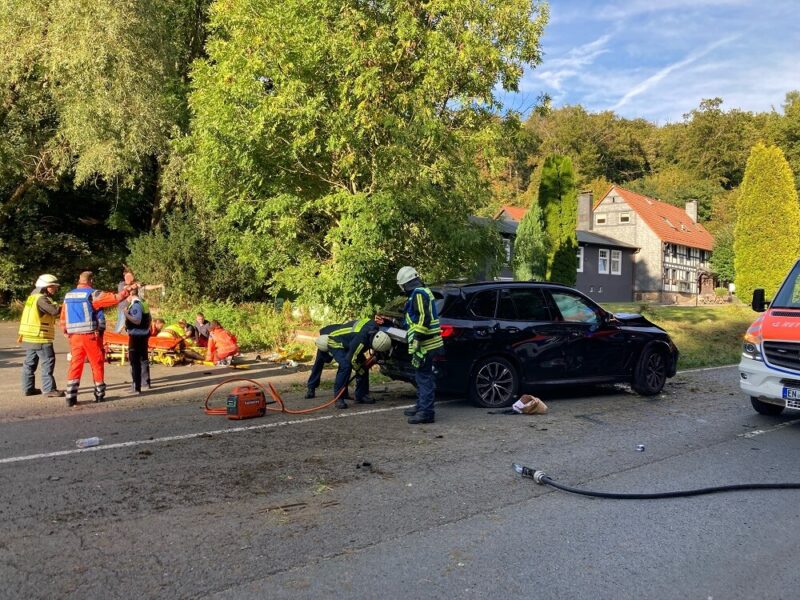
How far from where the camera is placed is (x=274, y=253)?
1328 centimetres

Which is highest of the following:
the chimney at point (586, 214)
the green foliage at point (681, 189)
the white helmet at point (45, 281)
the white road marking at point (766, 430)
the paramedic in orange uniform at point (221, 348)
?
the green foliage at point (681, 189)

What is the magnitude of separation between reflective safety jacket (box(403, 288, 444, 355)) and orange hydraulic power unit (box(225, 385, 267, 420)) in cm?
207

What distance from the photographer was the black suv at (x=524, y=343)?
853 cm

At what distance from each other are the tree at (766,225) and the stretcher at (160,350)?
2725 cm

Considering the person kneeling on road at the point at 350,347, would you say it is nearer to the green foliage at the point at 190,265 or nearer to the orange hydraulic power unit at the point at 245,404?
the orange hydraulic power unit at the point at 245,404

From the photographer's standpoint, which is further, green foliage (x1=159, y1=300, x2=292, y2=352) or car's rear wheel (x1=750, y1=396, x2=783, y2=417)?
green foliage (x1=159, y1=300, x2=292, y2=352)

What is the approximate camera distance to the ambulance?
731 centimetres

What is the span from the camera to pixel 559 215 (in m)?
31.4

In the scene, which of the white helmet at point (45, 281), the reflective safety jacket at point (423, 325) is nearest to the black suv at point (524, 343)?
the reflective safety jacket at point (423, 325)

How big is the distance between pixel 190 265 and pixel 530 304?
42.8 ft

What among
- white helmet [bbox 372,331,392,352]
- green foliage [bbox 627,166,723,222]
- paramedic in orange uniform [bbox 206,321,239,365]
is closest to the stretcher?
paramedic in orange uniform [bbox 206,321,239,365]

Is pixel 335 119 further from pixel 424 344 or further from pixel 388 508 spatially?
pixel 388 508

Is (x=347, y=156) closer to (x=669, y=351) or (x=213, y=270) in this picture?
(x=669, y=351)

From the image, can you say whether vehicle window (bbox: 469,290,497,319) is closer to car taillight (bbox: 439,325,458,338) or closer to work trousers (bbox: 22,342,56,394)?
car taillight (bbox: 439,325,458,338)
